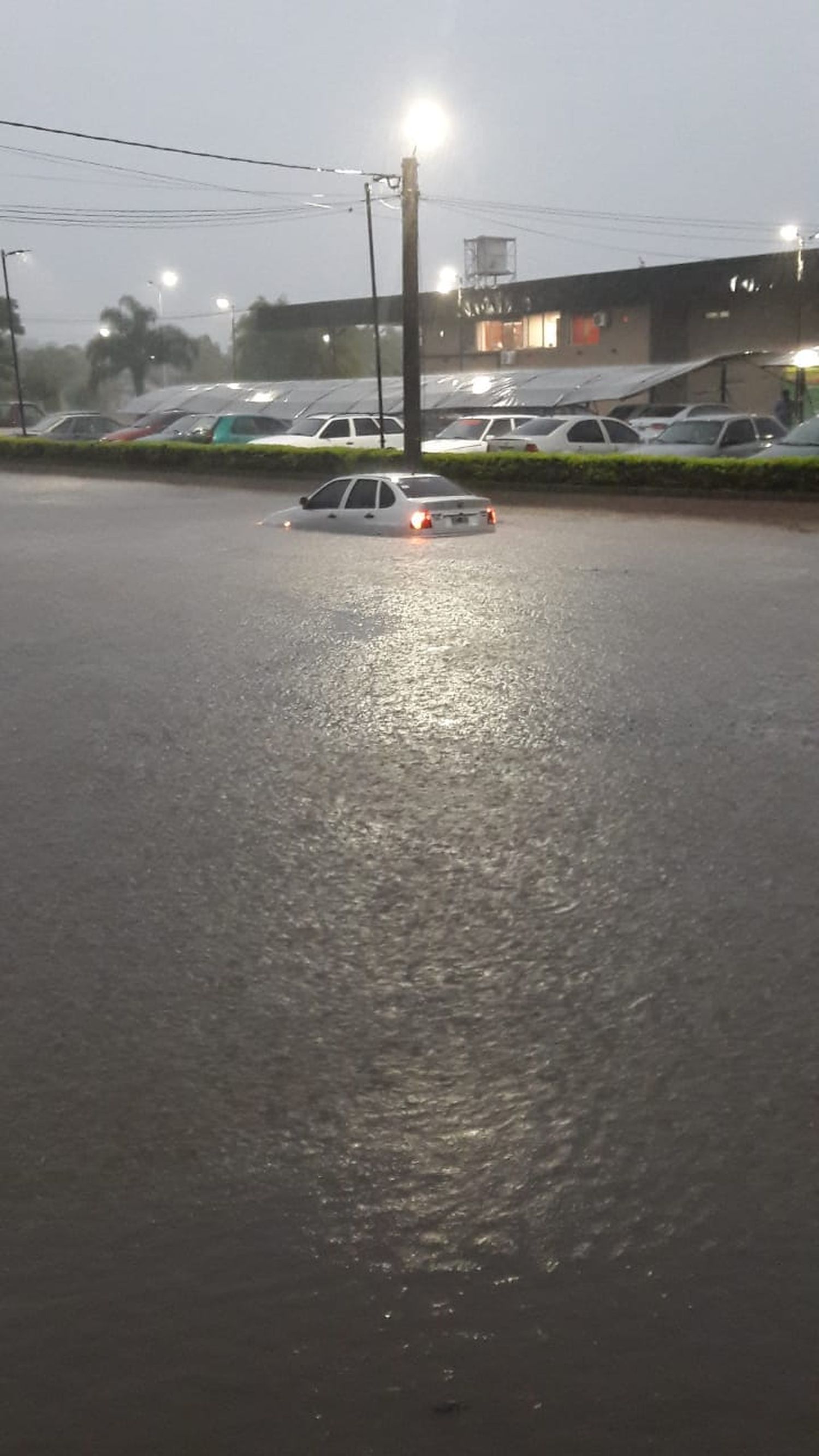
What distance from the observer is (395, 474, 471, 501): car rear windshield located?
82.4 feet

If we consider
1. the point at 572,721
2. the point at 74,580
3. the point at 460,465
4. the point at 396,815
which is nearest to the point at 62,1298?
the point at 396,815

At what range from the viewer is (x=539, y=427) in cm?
3816

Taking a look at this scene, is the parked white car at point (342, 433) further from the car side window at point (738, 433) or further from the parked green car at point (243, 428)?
the car side window at point (738, 433)

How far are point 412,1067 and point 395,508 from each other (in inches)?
788

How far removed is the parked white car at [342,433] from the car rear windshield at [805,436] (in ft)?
46.9

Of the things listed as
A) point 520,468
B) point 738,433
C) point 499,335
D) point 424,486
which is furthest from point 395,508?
point 499,335

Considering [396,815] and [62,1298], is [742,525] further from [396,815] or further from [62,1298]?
[62,1298]

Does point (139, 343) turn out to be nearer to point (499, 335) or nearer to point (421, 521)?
point (499, 335)

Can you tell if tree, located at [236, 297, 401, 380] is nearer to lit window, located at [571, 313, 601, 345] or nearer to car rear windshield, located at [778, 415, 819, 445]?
lit window, located at [571, 313, 601, 345]

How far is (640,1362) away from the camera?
12.0ft

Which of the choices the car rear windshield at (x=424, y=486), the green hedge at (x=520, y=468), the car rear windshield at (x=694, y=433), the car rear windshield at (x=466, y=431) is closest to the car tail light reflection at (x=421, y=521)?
the car rear windshield at (x=424, y=486)

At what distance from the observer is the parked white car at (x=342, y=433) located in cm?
4394

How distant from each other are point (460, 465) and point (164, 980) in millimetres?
28369

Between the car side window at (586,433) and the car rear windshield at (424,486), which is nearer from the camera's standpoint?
the car rear windshield at (424,486)
